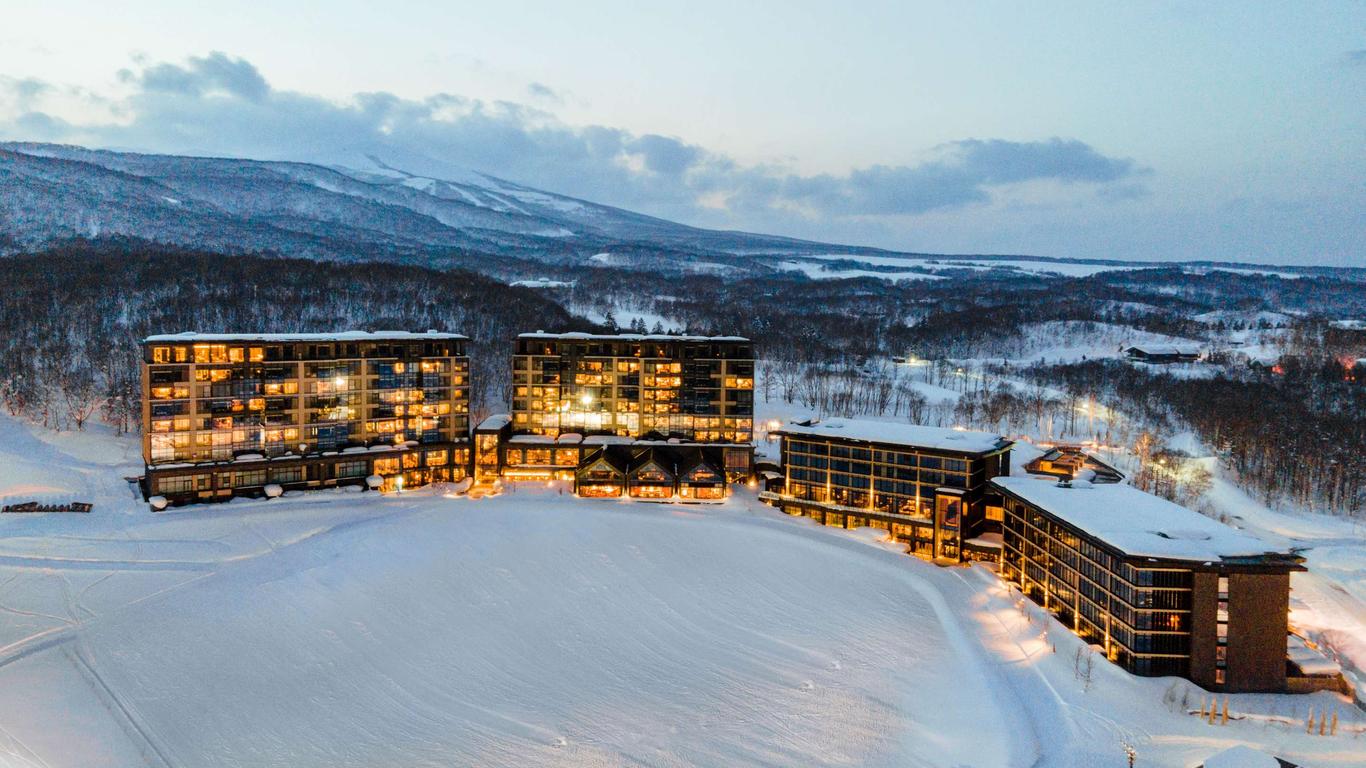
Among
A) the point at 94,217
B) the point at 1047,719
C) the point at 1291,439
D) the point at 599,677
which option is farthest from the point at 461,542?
the point at 94,217

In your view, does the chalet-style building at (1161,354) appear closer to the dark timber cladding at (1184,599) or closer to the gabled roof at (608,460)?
the dark timber cladding at (1184,599)

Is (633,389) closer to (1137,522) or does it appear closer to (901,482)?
(901,482)

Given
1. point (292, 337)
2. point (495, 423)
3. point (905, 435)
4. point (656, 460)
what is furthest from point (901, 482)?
point (292, 337)

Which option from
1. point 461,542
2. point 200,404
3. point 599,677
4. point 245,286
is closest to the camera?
point 599,677

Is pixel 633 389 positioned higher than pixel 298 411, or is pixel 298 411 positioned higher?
pixel 633 389

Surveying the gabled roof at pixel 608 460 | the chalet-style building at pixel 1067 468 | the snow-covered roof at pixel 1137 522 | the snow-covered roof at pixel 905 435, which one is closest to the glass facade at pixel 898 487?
the snow-covered roof at pixel 905 435

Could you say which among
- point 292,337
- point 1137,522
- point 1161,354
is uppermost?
point 292,337

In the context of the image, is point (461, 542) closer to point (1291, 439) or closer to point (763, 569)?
point (763, 569)
